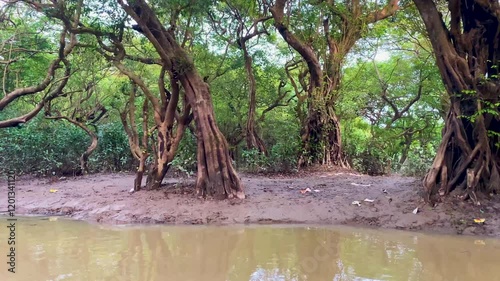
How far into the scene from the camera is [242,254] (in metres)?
5.17

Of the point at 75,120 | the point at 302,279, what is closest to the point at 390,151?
the point at 75,120

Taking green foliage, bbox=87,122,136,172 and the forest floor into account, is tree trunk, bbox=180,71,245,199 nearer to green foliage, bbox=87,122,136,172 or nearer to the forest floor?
the forest floor

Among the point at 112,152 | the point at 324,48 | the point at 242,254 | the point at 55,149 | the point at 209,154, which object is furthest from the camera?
the point at 112,152

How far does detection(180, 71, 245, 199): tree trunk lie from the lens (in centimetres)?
805

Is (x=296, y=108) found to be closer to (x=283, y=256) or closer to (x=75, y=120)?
(x=75, y=120)

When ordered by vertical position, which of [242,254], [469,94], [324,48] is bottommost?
[242,254]

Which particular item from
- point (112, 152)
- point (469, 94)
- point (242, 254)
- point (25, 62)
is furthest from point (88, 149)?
point (469, 94)

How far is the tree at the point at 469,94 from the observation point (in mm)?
6984

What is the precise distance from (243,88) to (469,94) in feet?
26.0

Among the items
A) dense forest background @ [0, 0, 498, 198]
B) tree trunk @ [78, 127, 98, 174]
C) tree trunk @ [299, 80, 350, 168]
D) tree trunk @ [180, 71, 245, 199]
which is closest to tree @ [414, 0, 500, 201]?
dense forest background @ [0, 0, 498, 198]

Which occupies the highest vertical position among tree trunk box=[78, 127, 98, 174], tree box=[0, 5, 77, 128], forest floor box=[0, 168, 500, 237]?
tree box=[0, 5, 77, 128]

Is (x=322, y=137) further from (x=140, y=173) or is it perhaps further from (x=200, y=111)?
(x=140, y=173)

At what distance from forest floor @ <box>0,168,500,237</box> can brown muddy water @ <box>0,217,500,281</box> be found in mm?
426

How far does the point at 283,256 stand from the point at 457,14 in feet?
17.7
